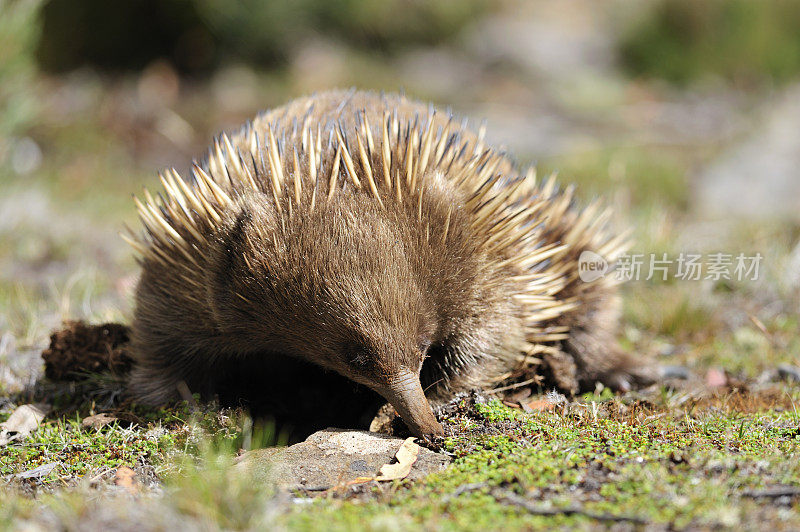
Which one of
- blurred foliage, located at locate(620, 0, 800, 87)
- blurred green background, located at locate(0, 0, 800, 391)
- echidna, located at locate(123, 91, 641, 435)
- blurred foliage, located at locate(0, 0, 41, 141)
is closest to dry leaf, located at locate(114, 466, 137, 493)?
echidna, located at locate(123, 91, 641, 435)

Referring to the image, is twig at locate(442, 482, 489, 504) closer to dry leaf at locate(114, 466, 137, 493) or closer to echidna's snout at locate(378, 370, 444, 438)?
echidna's snout at locate(378, 370, 444, 438)

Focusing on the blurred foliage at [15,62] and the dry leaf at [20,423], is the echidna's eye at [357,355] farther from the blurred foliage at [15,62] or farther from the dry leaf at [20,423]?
the blurred foliage at [15,62]

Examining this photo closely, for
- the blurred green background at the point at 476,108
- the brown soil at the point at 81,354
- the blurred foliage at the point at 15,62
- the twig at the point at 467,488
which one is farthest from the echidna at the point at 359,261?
the blurred foliage at the point at 15,62

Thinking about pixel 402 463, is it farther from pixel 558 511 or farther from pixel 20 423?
pixel 20 423

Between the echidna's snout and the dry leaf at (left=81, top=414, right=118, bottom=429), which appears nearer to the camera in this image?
the echidna's snout

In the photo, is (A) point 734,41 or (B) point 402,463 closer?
(B) point 402,463

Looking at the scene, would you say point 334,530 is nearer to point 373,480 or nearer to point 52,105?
point 373,480

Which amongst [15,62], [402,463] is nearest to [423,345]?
[402,463]
